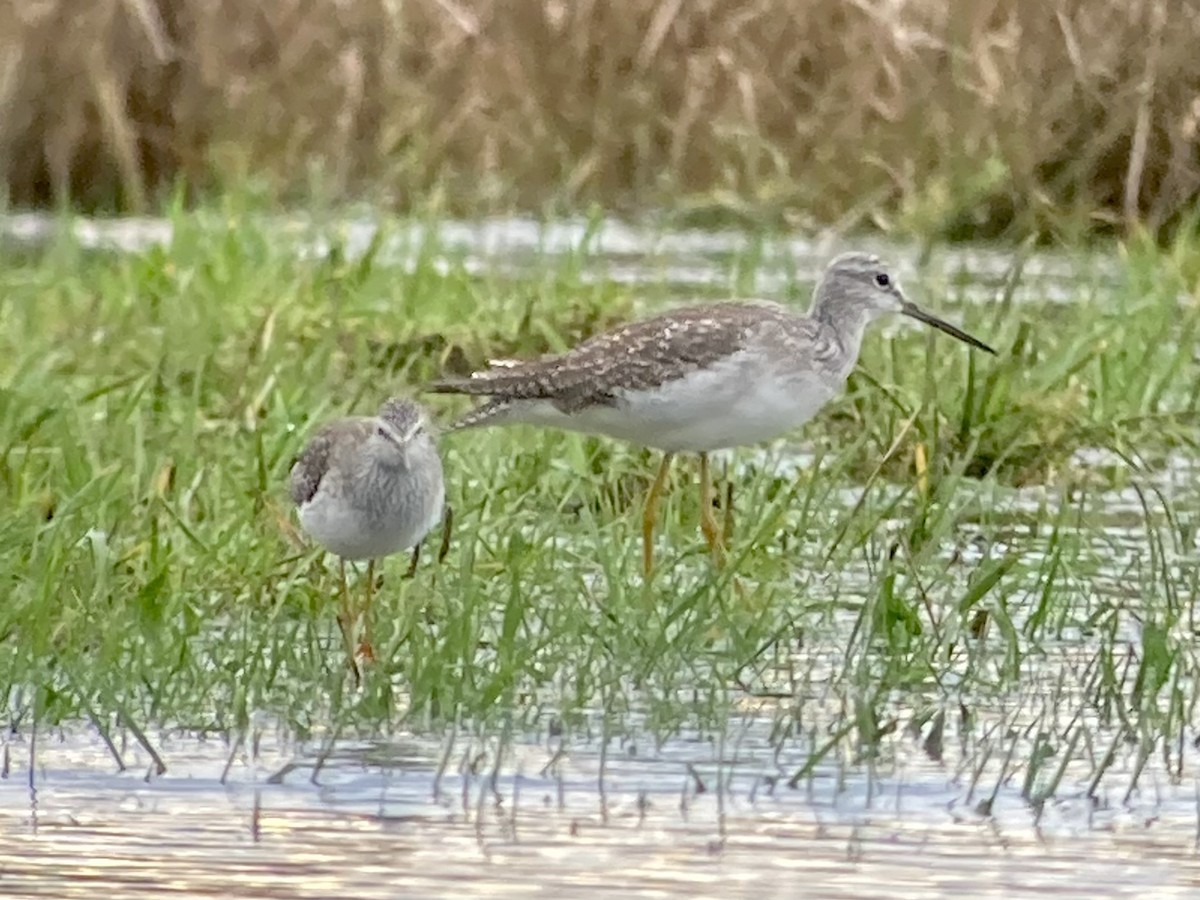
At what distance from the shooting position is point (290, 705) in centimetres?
634

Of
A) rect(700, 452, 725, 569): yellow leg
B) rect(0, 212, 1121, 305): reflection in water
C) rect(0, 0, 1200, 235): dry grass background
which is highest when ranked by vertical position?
rect(0, 0, 1200, 235): dry grass background

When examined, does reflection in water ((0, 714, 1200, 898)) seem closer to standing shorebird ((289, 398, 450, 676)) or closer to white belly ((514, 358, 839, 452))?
standing shorebird ((289, 398, 450, 676))

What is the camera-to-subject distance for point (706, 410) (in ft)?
27.0

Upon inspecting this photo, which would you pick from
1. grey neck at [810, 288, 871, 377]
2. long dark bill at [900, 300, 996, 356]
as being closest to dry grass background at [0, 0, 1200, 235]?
long dark bill at [900, 300, 996, 356]

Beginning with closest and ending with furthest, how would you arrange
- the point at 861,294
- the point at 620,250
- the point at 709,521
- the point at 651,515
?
the point at 651,515
the point at 709,521
the point at 861,294
the point at 620,250

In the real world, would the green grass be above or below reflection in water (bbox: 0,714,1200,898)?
above

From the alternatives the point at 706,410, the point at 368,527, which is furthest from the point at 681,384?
the point at 368,527

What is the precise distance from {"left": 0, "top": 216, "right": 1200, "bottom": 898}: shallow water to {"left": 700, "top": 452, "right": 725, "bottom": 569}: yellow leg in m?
0.80

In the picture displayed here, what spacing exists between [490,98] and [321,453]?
33.1ft

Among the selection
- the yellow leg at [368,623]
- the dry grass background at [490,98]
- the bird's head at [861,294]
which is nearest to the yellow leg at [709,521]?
the bird's head at [861,294]

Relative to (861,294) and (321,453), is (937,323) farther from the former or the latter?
(321,453)

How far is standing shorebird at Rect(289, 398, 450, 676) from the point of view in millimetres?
6898

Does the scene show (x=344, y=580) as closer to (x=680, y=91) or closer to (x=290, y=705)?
(x=290, y=705)

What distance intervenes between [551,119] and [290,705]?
1117 centimetres
